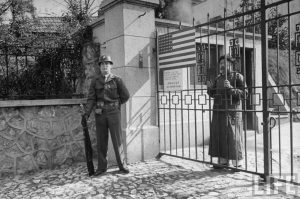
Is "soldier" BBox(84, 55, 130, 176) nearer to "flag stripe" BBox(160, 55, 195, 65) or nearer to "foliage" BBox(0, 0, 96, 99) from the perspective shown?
"flag stripe" BBox(160, 55, 195, 65)

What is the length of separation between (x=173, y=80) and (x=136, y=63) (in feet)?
2.67

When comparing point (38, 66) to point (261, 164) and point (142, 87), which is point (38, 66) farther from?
point (261, 164)

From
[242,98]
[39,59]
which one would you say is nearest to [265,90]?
[242,98]

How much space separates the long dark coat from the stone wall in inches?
104

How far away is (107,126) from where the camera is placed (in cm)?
517

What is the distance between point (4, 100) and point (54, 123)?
1.11 m

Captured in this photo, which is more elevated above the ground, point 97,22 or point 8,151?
point 97,22

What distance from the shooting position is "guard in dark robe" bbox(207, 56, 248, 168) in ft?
16.1

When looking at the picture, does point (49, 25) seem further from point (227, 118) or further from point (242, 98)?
point (242, 98)

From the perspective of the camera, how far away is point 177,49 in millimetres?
5531

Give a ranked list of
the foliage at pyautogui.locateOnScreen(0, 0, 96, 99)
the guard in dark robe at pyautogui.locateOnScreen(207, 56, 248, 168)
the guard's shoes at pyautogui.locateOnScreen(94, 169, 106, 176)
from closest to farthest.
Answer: the guard in dark robe at pyautogui.locateOnScreen(207, 56, 248, 168)
the guard's shoes at pyautogui.locateOnScreen(94, 169, 106, 176)
the foliage at pyautogui.locateOnScreen(0, 0, 96, 99)

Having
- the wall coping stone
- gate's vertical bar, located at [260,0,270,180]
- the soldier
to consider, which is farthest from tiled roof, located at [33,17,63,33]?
gate's vertical bar, located at [260,0,270,180]

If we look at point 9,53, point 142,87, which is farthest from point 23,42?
point 142,87

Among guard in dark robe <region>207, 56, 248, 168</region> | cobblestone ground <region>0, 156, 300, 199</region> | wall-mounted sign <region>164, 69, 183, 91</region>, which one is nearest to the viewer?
cobblestone ground <region>0, 156, 300, 199</region>
